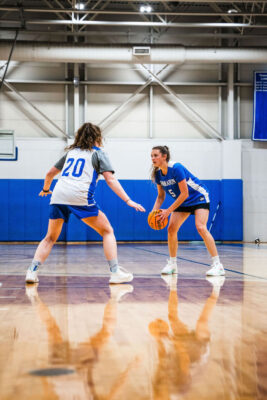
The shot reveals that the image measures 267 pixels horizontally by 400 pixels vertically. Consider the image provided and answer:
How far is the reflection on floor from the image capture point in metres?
1.53

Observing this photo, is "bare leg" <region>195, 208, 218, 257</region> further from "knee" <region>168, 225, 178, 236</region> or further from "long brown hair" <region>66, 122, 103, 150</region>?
"long brown hair" <region>66, 122, 103, 150</region>

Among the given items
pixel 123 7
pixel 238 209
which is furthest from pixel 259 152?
pixel 123 7

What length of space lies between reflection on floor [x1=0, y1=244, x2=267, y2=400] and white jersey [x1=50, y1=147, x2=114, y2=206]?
2.46 feet

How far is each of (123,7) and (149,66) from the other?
1.99m

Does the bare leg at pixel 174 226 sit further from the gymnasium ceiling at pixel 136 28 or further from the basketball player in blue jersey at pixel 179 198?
the gymnasium ceiling at pixel 136 28

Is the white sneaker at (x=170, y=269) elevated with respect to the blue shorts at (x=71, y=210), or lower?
lower

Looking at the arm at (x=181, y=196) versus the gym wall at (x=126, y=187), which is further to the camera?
the gym wall at (x=126, y=187)

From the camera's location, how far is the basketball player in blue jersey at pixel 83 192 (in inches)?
169

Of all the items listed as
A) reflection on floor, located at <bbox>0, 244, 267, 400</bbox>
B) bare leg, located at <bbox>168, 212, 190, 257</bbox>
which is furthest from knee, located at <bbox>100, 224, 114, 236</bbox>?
bare leg, located at <bbox>168, 212, 190, 257</bbox>

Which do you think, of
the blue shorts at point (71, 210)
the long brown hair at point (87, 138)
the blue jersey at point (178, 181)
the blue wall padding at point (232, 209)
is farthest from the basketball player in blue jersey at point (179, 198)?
the blue wall padding at point (232, 209)

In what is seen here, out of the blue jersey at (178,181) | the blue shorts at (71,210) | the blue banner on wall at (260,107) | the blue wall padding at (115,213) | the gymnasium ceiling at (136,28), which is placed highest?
the gymnasium ceiling at (136,28)

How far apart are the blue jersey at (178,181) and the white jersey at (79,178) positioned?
0.98 meters

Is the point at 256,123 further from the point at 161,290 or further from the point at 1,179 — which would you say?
the point at 161,290

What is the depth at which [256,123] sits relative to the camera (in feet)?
52.0
